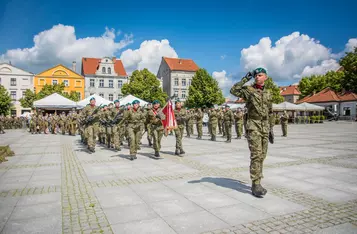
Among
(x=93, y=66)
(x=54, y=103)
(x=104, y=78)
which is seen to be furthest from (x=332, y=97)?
(x=93, y=66)

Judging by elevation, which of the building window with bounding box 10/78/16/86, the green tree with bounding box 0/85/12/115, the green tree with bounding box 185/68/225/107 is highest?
the building window with bounding box 10/78/16/86

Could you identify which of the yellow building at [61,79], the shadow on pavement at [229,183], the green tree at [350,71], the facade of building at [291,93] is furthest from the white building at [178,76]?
the shadow on pavement at [229,183]

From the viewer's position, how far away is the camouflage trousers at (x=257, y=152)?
518 cm

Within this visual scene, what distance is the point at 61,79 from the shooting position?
2509 inches

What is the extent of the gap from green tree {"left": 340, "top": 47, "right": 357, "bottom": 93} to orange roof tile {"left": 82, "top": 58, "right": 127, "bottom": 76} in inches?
2004

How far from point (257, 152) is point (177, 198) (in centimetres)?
182

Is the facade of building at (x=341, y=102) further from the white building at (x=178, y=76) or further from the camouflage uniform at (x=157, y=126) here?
the camouflage uniform at (x=157, y=126)

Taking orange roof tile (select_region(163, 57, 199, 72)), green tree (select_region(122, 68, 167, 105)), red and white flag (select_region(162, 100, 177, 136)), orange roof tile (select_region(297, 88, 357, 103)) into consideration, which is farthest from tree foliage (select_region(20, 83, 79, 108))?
orange roof tile (select_region(297, 88, 357, 103))

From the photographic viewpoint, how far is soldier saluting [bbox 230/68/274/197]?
5.21 m

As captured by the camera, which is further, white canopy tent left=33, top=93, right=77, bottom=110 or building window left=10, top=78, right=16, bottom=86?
building window left=10, top=78, right=16, bottom=86

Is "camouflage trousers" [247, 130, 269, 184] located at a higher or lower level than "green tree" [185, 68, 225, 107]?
lower

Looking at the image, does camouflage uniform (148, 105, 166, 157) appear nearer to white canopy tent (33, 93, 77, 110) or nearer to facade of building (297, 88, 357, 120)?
white canopy tent (33, 93, 77, 110)

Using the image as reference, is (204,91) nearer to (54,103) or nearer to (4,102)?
(54,103)

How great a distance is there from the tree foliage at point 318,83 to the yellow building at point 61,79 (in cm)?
5989
